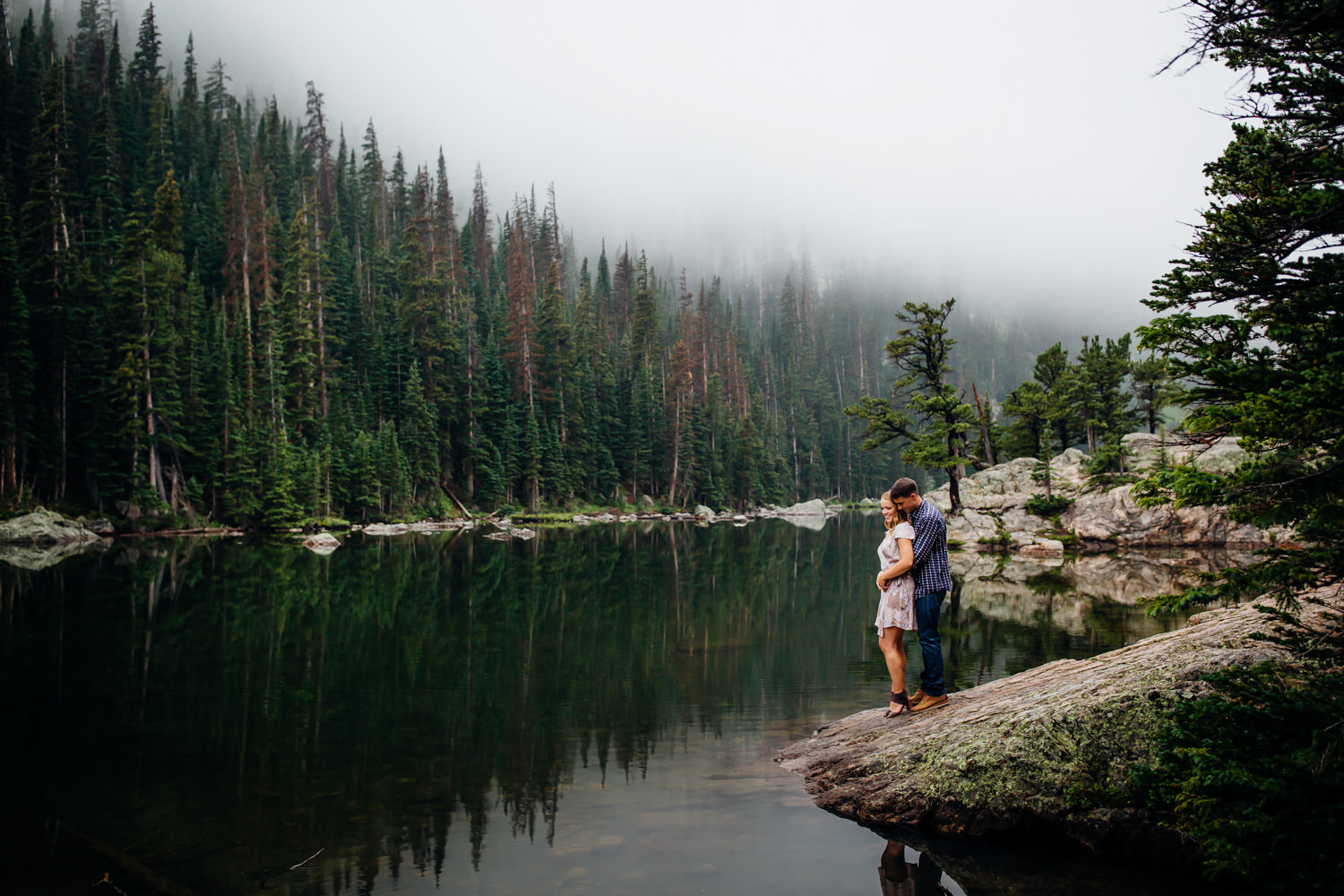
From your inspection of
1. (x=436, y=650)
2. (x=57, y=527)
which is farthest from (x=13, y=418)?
(x=436, y=650)

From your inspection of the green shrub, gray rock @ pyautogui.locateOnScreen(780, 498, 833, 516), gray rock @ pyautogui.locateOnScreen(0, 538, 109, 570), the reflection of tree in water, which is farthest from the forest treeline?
the reflection of tree in water

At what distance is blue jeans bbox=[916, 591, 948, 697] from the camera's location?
24.5 feet

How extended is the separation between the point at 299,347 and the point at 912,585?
56379 mm

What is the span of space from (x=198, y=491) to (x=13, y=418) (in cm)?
872

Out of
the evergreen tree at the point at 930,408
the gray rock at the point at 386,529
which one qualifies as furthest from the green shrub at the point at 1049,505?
the gray rock at the point at 386,529

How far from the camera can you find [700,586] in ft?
77.0

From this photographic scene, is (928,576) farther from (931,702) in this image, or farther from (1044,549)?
(1044,549)

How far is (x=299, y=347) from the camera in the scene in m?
54.7

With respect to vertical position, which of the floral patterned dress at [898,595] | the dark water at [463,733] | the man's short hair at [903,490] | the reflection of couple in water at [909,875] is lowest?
the reflection of couple in water at [909,875]

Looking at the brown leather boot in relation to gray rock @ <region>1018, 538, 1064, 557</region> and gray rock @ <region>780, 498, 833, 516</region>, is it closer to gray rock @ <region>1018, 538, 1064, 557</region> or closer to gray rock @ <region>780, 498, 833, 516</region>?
gray rock @ <region>1018, 538, 1064, 557</region>

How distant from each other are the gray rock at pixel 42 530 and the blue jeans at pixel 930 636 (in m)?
40.1

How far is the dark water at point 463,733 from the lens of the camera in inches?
227

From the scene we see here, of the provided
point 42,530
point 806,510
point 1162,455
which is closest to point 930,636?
point 1162,455

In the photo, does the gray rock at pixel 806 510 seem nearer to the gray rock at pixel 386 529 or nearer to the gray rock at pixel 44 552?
the gray rock at pixel 386 529
